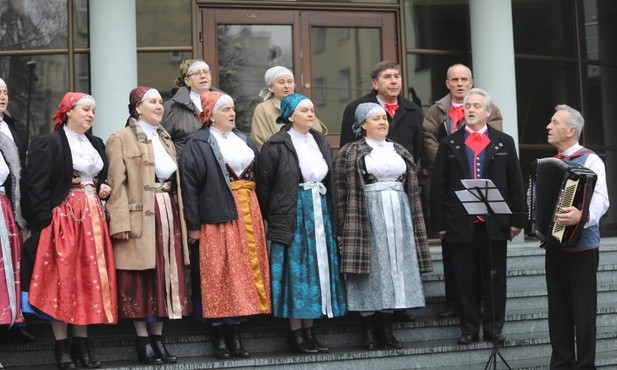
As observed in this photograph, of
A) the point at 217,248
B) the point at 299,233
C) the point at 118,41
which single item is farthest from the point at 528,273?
Answer: the point at 118,41

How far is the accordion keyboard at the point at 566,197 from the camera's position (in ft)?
24.0

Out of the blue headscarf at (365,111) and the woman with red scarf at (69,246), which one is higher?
the blue headscarf at (365,111)

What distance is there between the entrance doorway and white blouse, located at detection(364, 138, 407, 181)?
3.18 meters

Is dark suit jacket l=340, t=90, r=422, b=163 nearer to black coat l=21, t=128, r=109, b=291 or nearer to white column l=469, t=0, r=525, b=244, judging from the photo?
black coat l=21, t=128, r=109, b=291

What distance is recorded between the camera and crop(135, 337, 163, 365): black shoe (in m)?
7.64

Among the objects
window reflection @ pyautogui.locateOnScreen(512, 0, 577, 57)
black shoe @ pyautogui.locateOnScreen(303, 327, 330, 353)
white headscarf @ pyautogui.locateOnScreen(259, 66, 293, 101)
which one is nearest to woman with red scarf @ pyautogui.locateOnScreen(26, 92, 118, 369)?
black shoe @ pyautogui.locateOnScreen(303, 327, 330, 353)

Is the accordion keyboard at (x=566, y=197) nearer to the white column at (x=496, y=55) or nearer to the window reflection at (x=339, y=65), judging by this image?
the white column at (x=496, y=55)

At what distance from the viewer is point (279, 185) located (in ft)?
26.5

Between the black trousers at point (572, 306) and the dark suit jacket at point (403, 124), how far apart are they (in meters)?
1.61

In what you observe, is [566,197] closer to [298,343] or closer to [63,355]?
[298,343]

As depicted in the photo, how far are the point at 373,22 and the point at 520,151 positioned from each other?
2385 mm

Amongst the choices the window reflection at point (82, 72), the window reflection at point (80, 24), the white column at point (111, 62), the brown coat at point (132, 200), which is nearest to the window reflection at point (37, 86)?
the window reflection at point (82, 72)

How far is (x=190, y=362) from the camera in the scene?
300 inches

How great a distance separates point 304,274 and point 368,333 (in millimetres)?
699
